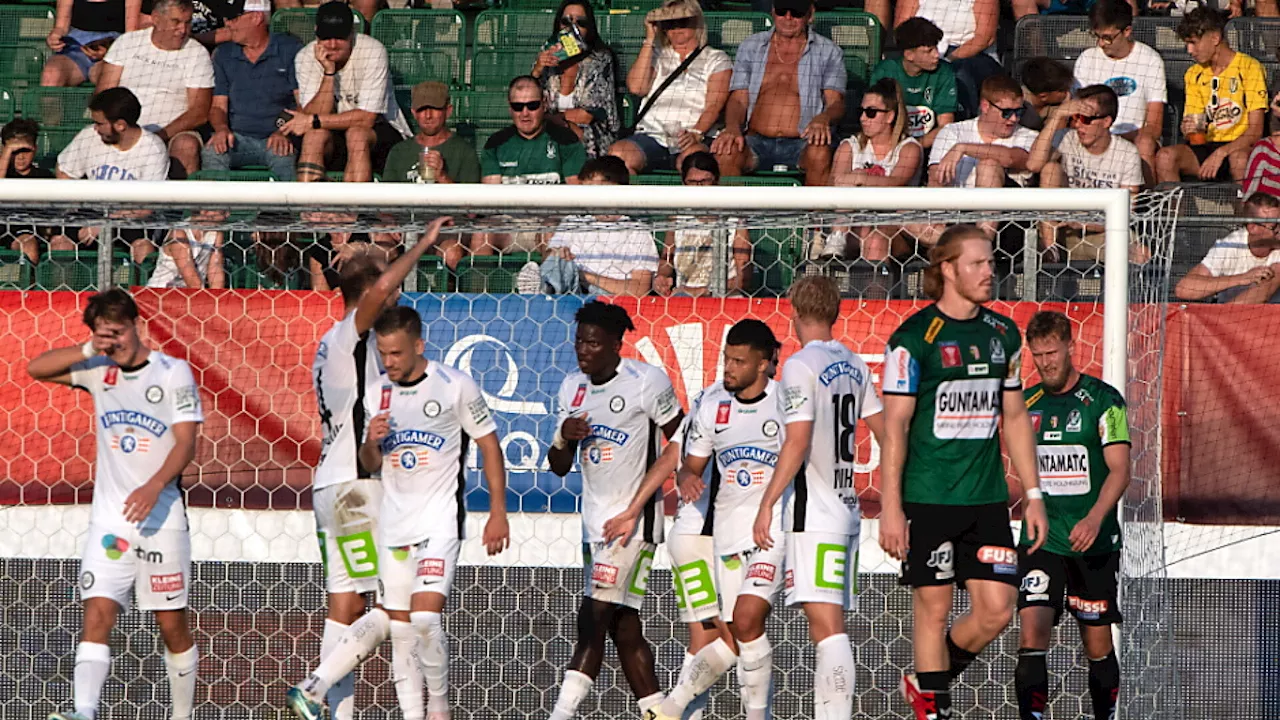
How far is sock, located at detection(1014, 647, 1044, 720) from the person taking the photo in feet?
22.7

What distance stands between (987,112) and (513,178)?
2.84 meters

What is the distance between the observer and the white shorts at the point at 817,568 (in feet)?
21.2

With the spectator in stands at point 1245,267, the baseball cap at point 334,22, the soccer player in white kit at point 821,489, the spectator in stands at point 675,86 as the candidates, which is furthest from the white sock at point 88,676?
the spectator in stands at point 1245,267

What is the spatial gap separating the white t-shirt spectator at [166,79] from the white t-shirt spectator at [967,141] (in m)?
4.69

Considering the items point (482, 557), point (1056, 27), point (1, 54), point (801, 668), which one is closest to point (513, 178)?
point (482, 557)

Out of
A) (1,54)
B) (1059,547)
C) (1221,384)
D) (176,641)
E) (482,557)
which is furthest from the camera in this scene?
(1,54)

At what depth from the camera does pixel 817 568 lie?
21.2ft

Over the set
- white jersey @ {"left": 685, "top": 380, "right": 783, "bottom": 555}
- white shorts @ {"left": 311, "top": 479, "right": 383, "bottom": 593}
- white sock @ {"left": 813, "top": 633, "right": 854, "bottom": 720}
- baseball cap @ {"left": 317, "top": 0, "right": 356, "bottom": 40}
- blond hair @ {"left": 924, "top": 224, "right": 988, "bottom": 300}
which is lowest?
white sock @ {"left": 813, "top": 633, "right": 854, "bottom": 720}

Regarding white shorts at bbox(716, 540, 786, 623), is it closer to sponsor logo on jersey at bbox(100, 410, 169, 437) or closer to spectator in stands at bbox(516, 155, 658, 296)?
spectator in stands at bbox(516, 155, 658, 296)

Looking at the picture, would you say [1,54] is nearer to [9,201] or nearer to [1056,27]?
[9,201]

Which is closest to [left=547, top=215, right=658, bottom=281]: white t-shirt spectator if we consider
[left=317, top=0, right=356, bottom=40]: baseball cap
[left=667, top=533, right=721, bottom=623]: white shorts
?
[left=667, top=533, right=721, bottom=623]: white shorts

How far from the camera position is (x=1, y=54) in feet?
41.2

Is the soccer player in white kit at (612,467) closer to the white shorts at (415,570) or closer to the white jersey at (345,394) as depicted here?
the white shorts at (415,570)

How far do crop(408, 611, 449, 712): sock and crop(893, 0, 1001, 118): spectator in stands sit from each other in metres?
5.80
